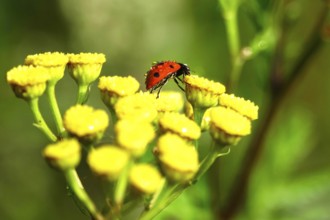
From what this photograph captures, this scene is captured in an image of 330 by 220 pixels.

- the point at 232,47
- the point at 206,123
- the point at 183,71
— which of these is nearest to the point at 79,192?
the point at 206,123

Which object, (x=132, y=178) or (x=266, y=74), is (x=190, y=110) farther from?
→ (x=266, y=74)

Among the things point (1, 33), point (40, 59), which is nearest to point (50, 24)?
point (1, 33)

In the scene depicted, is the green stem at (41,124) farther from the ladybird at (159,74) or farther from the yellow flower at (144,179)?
the ladybird at (159,74)

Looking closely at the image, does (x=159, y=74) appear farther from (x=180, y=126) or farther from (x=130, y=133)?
(x=130, y=133)

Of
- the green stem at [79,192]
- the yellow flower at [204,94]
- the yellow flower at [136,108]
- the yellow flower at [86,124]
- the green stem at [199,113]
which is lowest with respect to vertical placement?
the green stem at [79,192]

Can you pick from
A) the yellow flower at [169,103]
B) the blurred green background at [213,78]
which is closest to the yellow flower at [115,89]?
the yellow flower at [169,103]
